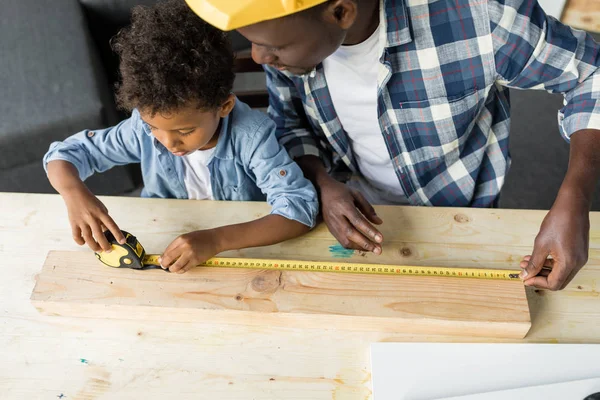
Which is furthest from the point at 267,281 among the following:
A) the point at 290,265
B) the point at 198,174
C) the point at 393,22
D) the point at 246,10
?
the point at 393,22

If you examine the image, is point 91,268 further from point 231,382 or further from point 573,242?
point 573,242

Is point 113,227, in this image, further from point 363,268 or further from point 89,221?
point 363,268

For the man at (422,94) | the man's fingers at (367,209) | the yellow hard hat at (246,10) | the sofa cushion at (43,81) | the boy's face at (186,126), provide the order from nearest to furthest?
the yellow hard hat at (246,10) → the man at (422,94) → the boy's face at (186,126) → the man's fingers at (367,209) → the sofa cushion at (43,81)

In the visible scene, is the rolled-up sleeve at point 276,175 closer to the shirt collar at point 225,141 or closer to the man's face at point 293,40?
the shirt collar at point 225,141

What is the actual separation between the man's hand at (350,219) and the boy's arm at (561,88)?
371 millimetres

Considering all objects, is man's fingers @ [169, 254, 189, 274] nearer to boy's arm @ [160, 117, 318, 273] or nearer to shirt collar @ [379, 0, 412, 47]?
boy's arm @ [160, 117, 318, 273]

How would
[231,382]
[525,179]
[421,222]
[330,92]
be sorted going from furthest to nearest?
[525,179] → [330,92] → [421,222] → [231,382]

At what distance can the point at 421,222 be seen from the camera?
4.65ft

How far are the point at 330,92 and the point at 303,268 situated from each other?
58cm

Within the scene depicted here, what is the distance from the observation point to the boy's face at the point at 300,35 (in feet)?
3.52

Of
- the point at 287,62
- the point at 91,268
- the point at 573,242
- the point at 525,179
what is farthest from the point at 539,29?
the point at 525,179

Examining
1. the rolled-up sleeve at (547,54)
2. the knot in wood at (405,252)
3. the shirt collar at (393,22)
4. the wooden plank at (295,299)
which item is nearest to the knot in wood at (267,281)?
the wooden plank at (295,299)

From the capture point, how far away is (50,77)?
7.48 ft

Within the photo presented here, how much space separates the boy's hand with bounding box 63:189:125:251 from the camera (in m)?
1.29
